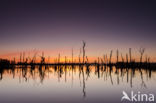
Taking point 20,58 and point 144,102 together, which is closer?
point 144,102

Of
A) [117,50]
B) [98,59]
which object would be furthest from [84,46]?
[98,59]

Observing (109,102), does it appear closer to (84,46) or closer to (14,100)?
(14,100)

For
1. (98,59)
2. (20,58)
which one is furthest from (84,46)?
(20,58)

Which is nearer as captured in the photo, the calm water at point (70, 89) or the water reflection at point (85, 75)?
the calm water at point (70, 89)

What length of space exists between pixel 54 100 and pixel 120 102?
15.1 feet

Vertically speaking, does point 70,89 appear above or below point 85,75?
above

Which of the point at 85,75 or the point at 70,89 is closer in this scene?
the point at 70,89

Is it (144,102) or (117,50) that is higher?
(117,50)

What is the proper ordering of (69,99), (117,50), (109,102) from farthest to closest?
(117,50) < (69,99) < (109,102)

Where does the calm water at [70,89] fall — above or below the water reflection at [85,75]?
above

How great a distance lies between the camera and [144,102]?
563 inches

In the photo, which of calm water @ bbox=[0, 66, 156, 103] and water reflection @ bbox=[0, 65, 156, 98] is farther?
water reflection @ bbox=[0, 65, 156, 98]

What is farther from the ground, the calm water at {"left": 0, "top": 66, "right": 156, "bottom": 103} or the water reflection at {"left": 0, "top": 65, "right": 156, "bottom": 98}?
the calm water at {"left": 0, "top": 66, "right": 156, "bottom": 103}

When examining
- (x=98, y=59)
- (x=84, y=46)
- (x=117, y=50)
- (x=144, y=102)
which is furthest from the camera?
(x=98, y=59)
